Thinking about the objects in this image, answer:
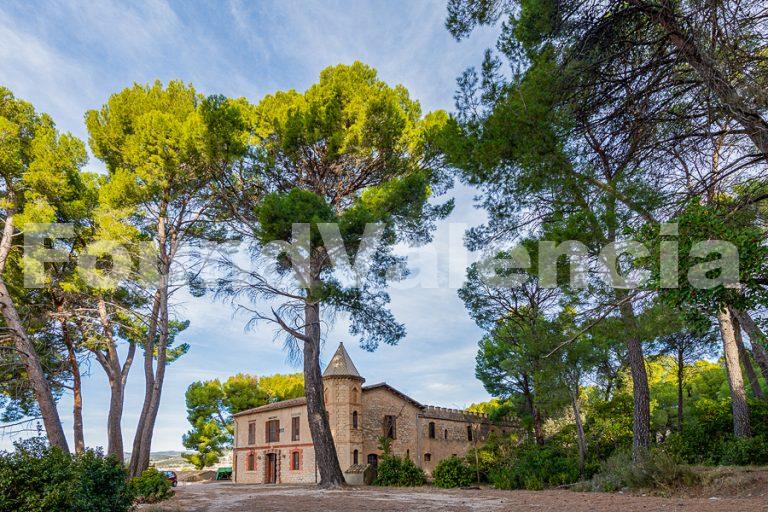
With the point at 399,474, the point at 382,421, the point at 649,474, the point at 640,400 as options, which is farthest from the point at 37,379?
the point at 382,421

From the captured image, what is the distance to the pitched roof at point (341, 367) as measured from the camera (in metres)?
24.0

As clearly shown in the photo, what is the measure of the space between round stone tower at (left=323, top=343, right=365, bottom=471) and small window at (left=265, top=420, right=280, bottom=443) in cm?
498

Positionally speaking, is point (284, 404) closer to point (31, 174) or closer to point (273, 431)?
point (273, 431)

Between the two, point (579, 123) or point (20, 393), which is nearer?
point (579, 123)

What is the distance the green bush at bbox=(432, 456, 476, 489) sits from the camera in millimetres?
16922

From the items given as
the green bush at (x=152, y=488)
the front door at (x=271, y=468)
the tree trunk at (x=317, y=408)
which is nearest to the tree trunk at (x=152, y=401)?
the green bush at (x=152, y=488)

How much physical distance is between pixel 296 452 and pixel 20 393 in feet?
41.9

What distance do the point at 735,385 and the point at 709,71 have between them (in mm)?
9605

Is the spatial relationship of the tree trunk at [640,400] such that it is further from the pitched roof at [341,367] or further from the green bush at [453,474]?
the pitched roof at [341,367]

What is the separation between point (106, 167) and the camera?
1753cm

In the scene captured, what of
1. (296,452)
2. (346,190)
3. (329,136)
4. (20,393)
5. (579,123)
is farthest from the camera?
(296,452)

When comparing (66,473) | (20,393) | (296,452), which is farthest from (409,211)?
(296,452)

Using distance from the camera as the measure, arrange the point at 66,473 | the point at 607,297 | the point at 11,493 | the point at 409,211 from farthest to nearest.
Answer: the point at 409,211, the point at 607,297, the point at 66,473, the point at 11,493

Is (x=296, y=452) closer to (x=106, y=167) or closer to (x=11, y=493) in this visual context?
(x=106, y=167)
